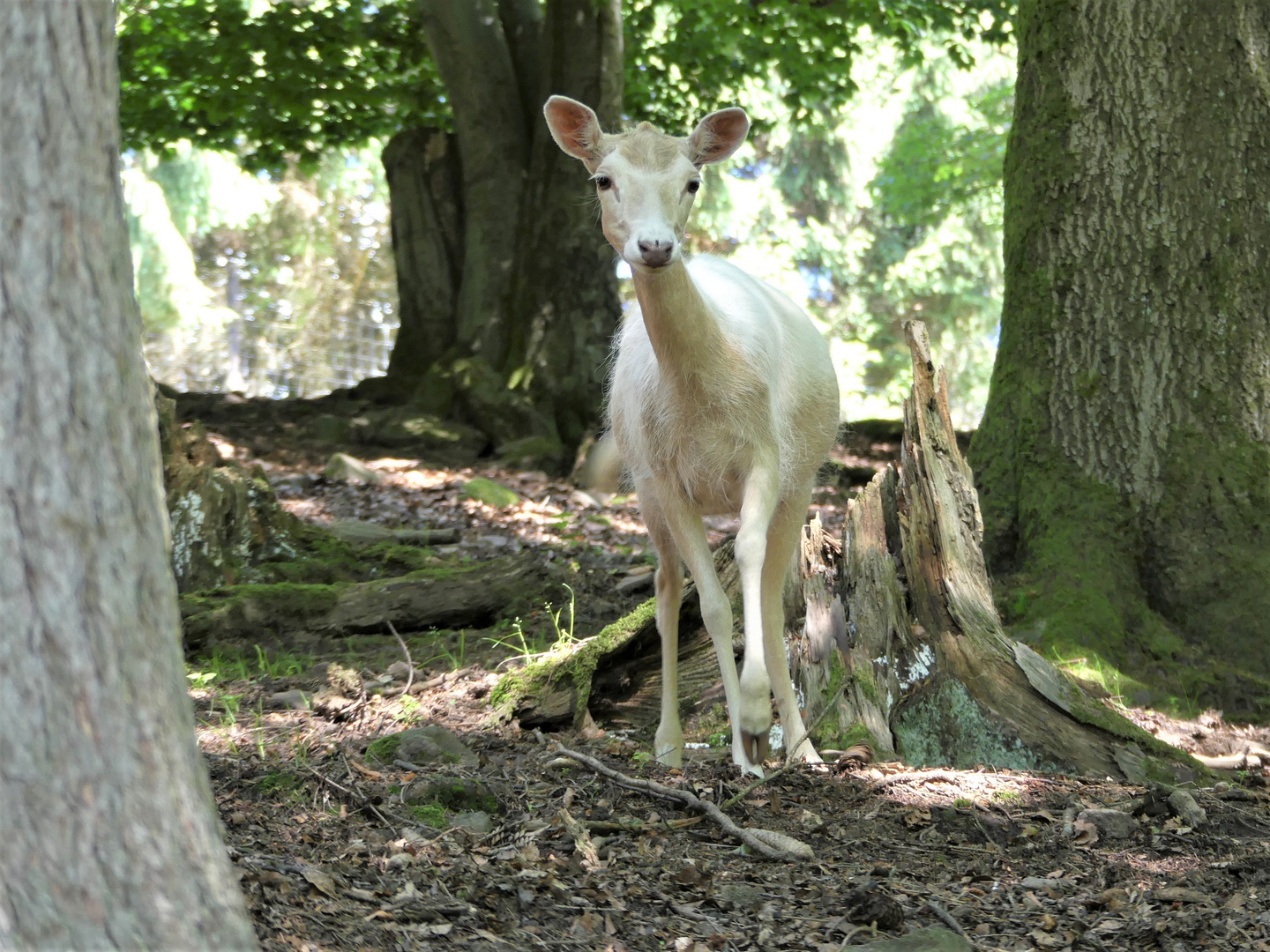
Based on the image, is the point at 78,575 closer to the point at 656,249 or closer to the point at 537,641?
the point at 656,249

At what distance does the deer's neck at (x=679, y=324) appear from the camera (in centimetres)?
447

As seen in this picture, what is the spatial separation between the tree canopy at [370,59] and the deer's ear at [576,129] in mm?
8644

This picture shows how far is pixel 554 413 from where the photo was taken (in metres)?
11.8

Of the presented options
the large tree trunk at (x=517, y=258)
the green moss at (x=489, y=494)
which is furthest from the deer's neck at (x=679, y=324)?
the large tree trunk at (x=517, y=258)

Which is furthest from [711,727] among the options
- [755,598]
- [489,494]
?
[489,494]

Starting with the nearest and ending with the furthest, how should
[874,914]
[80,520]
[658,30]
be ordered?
[80,520] < [874,914] < [658,30]

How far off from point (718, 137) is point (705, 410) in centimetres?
111

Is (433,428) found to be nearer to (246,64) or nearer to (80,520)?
(246,64)

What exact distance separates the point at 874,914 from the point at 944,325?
24590 millimetres

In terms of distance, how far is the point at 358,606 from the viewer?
630 cm

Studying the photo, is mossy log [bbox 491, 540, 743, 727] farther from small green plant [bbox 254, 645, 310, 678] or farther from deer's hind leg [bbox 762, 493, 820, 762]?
small green plant [bbox 254, 645, 310, 678]

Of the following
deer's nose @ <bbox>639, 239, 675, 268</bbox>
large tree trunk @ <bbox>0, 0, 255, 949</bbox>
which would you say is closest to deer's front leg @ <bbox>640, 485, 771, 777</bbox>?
deer's nose @ <bbox>639, 239, 675, 268</bbox>

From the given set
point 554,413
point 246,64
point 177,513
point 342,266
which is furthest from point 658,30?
point 342,266

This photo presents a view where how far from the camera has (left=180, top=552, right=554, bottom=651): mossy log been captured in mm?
6094
